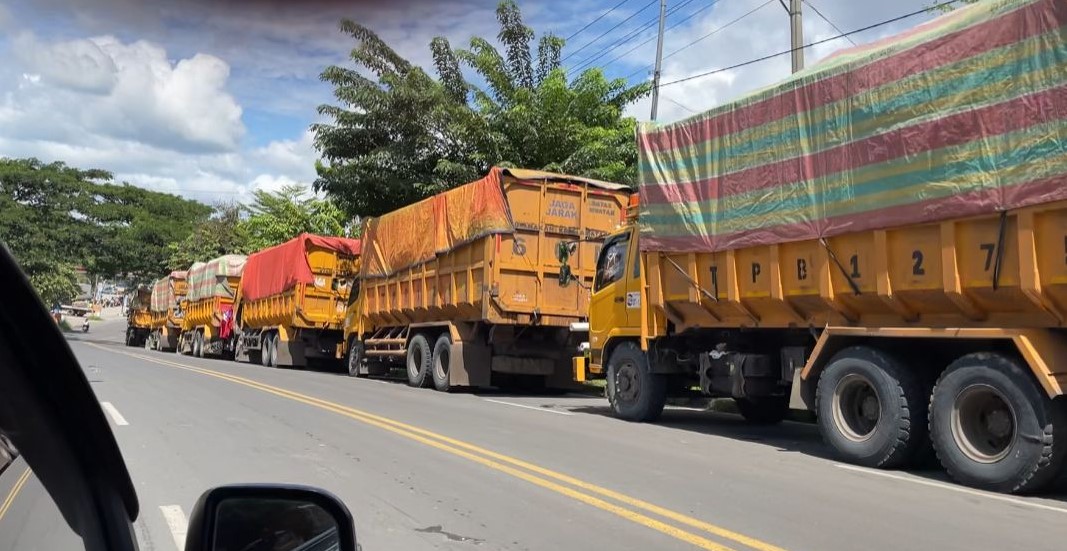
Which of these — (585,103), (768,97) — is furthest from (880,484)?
(585,103)

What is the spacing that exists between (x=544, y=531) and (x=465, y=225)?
10553 millimetres

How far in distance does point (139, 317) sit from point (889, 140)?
1758 inches

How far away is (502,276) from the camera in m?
15.1

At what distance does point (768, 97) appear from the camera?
30.7 ft

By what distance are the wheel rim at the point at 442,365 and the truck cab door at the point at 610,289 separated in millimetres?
4328

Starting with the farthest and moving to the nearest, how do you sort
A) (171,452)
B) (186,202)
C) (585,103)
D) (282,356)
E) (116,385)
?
1. (186,202)
2. (282,356)
3. (585,103)
4. (116,385)
5. (171,452)

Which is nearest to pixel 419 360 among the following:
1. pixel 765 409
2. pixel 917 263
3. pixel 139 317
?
pixel 765 409

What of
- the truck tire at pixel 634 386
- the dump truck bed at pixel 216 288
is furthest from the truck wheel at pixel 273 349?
the truck tire at pixel 634 386

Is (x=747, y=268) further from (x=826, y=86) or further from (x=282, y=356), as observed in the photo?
(x=282, y=356)

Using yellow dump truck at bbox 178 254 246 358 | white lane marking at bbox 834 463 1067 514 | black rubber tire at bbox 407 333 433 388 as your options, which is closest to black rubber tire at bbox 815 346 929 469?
white lane marking at bbox 834 463 1067 514

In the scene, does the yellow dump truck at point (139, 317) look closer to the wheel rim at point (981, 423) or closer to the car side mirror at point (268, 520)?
the wheel rim at point (981, 423)

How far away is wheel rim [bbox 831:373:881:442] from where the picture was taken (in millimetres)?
8516

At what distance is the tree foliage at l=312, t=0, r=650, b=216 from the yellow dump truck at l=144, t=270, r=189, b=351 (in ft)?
57.2

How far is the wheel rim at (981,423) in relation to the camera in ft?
23.8
